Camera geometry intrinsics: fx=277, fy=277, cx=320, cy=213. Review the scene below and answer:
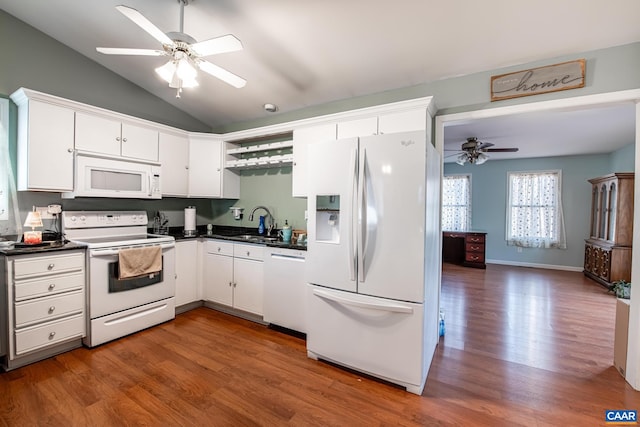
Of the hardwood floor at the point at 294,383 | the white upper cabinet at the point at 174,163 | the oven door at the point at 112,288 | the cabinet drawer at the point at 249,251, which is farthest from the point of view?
the white upper cabinet at the point at 174,163

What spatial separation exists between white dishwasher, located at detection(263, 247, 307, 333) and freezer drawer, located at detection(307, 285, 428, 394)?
0.36m

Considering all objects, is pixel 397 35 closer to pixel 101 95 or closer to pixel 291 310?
pixel 291 310

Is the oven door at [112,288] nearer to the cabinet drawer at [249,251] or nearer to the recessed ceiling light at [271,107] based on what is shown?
the cabinet drawer at [249,251]

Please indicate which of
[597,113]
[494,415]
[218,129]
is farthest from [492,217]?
[218,129]

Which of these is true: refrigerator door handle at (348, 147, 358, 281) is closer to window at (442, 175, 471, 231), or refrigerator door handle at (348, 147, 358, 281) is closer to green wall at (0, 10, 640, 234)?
green wall at (0, 10, 640, 234)

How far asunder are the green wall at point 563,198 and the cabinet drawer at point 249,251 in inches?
236

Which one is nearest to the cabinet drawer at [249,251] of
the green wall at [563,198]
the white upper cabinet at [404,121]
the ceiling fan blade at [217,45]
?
the white upper cabinet at [404,121]

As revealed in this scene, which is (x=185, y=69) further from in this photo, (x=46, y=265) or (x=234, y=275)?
(x=234, y=275)

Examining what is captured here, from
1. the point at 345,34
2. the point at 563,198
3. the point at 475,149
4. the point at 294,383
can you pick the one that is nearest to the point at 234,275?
the point at 294,383

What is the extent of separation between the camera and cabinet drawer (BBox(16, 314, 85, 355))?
2.20 m

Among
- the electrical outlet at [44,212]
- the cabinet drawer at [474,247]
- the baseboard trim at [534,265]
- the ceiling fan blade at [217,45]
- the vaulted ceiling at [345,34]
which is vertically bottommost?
the baseboard trim at [534,265]

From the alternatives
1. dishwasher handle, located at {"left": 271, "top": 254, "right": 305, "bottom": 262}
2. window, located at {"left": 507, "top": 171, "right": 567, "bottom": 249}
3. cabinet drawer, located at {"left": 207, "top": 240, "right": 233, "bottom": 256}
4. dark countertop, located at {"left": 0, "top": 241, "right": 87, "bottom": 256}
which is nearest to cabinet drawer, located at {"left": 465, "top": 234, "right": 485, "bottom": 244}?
window, located at {"left": 507, "top": 171, "right": 567, "bottom": 249}

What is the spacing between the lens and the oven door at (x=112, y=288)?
2537 millimetres

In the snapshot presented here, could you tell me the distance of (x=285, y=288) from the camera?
9.36 feet
